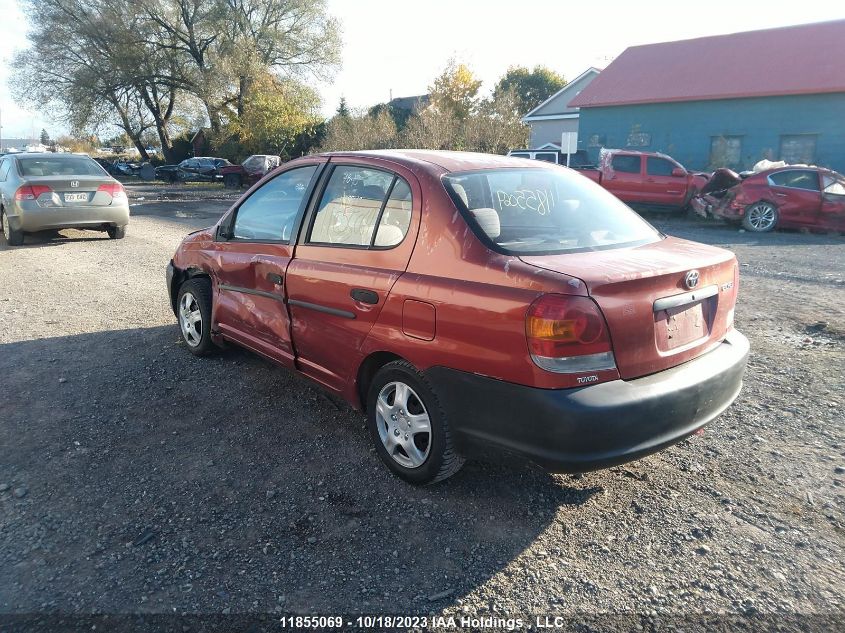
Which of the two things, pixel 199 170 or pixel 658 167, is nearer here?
pixel 658 167

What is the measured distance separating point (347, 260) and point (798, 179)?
13963 mm

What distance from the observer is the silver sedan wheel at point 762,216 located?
1418 centimetres

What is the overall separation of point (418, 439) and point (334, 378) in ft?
2.38

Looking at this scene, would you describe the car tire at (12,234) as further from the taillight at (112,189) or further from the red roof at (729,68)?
the red roof at (729,68)

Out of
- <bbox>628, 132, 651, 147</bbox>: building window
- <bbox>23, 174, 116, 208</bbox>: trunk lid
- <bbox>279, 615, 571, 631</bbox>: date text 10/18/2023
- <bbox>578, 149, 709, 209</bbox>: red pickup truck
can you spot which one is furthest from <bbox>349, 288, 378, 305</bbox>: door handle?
<bbox>628, 132, 651, 147</bbox>: building window

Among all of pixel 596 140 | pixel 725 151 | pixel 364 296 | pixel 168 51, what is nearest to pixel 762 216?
pixel 364 296

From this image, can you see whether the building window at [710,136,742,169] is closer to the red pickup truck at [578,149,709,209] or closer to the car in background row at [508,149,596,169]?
the car in background row at [508,149,596,169]

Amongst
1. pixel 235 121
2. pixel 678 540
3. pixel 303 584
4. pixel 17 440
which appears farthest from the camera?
pixel 235 121

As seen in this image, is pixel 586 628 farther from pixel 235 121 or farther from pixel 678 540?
pixel 235 121

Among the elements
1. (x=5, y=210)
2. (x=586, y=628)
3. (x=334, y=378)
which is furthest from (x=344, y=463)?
(x=5, y=210)

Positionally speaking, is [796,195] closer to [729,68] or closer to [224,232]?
[224,232]

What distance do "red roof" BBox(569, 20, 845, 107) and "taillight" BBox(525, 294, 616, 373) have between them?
1021 inches

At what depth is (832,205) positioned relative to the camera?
541 inches

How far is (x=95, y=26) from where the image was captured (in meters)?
37.1
